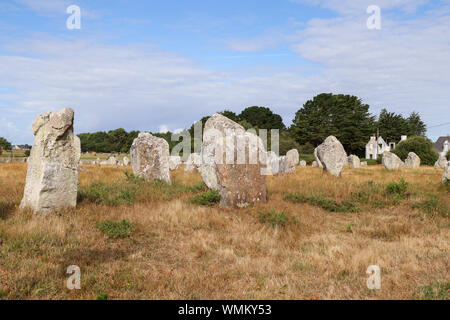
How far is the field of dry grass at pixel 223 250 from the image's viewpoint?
4.92 meters

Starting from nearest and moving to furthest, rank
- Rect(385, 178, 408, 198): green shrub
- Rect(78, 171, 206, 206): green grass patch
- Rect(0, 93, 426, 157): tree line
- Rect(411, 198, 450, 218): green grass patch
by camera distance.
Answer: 1. Rect(411, 198, 450, 218): green grass patch
2. Rect(78, 171, 206, 206): green grass patch
3. Rect(385, 178, 408, 198): green shrub
4. Rect(0, 93, 426, 157): tree line

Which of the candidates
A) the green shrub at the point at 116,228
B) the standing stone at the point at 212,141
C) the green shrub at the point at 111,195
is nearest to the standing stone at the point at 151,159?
the standing stone at the point at 212,141

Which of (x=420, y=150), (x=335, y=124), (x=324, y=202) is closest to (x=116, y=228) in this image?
(x=324, y=202)

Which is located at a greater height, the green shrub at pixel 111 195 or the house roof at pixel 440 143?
the house roof at pixel 440 143

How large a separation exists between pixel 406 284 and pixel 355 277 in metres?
0.69

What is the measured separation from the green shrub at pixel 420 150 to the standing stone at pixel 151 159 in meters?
37.0

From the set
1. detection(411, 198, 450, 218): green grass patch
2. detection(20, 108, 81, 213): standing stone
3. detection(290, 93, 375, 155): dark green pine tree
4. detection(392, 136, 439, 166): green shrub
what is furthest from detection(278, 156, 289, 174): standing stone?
detection(290, 93, 375, 155): dark green pine tree

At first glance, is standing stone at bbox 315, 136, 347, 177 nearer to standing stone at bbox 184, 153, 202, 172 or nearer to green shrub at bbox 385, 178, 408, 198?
green shrub at bbox 385, 178, 408, 198

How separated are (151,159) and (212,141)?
8.64 ft

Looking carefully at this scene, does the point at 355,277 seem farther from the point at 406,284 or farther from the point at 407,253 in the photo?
the point at 407,253

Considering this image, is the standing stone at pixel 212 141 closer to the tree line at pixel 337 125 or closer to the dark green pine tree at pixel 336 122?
the tree line at pixel 337 125

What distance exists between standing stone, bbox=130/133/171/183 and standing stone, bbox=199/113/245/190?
1.66m

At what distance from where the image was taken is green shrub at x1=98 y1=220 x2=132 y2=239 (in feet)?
23.8

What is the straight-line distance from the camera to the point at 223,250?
6.57m
